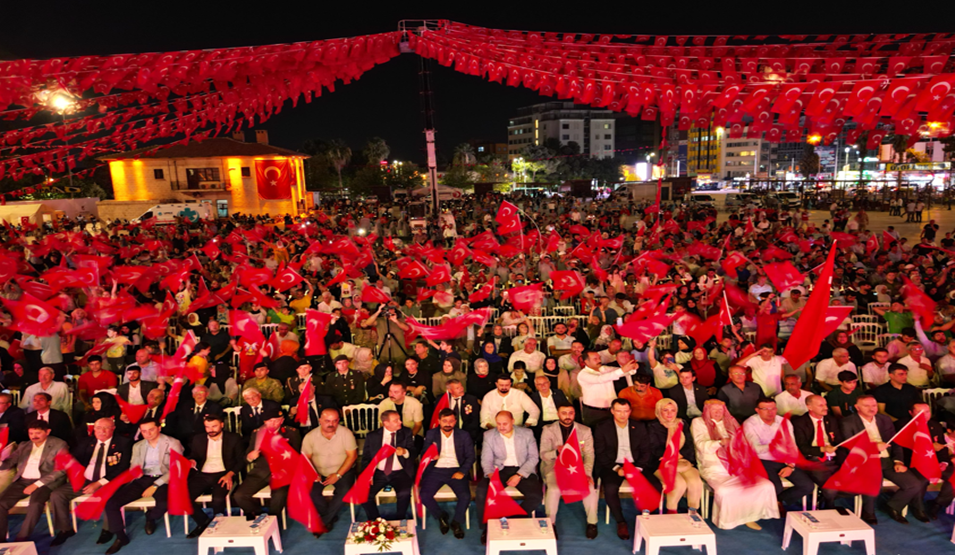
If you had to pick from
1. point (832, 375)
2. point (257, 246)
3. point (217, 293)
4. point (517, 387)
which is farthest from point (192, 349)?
point (257, 246)

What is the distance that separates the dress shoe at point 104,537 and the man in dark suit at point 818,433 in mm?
6736

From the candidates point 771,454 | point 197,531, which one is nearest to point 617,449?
point 771,454

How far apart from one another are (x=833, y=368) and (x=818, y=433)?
4.88 ft

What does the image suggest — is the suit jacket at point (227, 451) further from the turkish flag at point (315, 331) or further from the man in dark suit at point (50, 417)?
the turkish flag at point (315, 331)

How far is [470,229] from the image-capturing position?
59.7ft

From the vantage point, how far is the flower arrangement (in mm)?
4703

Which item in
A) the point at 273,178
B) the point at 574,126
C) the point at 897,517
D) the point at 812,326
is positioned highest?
the point at 574,126

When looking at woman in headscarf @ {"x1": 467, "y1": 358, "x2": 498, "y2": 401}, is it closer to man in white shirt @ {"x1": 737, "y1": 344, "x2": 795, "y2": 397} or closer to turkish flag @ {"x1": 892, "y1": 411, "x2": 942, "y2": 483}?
man in white shirt @ {"x1": 737, "y1": 344, "x2": 795, "y2": 397}

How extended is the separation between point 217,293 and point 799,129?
31.3 feet

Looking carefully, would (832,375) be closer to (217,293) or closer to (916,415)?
(916,415)

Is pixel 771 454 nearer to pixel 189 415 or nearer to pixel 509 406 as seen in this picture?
pixel 509 406

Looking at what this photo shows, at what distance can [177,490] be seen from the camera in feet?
17.9

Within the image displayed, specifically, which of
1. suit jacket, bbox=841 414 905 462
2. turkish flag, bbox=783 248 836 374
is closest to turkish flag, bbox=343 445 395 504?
suit jacket, bbox=841 414 905 462

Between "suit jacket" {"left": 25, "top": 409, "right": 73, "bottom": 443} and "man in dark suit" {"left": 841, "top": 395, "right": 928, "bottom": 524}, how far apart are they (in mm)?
8148
